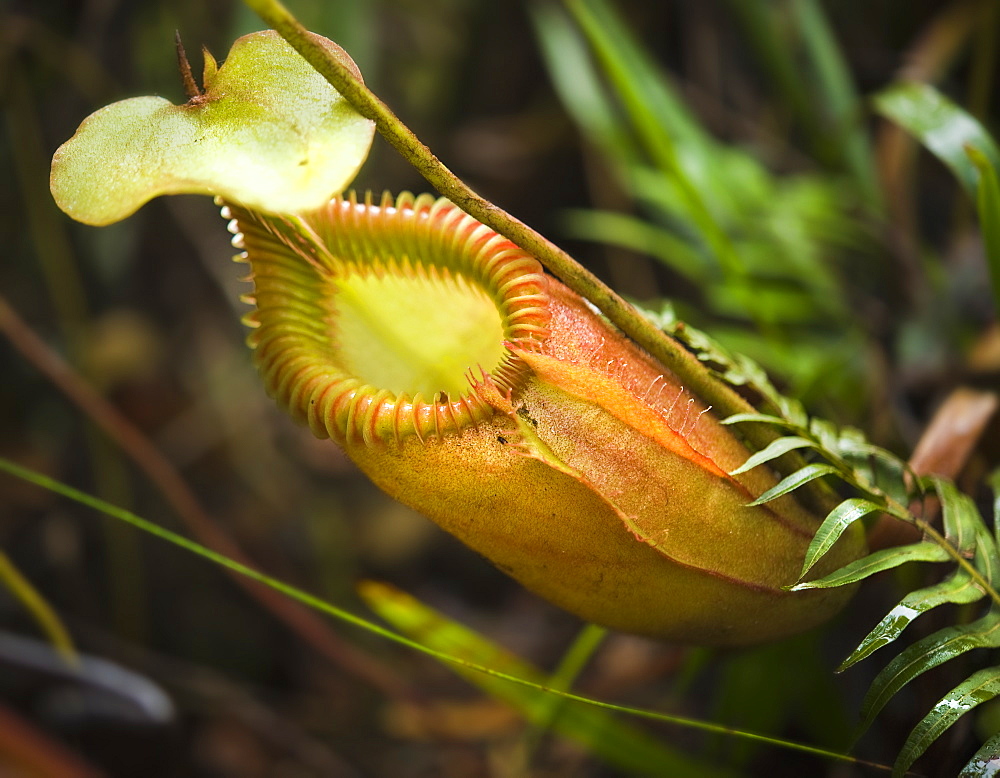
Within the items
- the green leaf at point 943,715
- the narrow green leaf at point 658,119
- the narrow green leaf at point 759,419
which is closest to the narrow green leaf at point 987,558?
the green leaf at point 943,715

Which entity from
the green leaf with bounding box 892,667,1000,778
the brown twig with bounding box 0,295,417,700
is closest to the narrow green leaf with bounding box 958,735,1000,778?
the green leaf with bounding box 892,667,1000,778

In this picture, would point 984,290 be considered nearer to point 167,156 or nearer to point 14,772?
point 167,156

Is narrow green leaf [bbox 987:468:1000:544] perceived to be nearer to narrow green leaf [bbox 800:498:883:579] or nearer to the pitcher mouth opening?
narrow green leaf [bbox 800:498:883:579]

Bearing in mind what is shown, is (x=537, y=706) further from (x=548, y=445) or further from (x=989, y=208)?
(x=989, y=208)

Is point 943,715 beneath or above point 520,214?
beneath

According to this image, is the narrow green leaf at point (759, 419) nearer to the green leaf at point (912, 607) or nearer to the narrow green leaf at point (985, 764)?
the green leaf at point (912, 607)

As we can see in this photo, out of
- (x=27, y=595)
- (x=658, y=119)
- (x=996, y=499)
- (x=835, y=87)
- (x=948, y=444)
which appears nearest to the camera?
(x=996, y=499)

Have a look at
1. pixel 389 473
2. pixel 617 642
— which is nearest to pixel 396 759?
pixel 617 642

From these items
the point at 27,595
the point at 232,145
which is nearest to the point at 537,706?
the point at 27,595

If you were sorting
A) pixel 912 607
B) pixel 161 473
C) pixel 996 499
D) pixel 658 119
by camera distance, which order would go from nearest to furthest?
pixel 912 607
pixel 996 499
pixel 161 473
pixel 658 119
